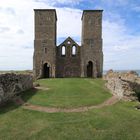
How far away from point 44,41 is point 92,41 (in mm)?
10452

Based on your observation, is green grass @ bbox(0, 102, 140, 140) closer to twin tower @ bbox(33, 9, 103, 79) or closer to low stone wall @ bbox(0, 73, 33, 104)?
low stone wall @ bbox(0, 73, 33, 104)

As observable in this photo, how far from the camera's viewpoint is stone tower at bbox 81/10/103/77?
45969mm

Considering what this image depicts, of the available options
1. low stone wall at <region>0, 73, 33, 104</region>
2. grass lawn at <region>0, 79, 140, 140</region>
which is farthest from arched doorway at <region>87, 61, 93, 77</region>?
grass lawn at <region>0, 79, 140, 140</region>

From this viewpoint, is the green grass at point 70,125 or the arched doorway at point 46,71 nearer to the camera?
the green grass at point 70,125

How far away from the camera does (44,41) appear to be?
46.0 m

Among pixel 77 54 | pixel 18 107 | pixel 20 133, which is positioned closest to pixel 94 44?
pixel 77 54

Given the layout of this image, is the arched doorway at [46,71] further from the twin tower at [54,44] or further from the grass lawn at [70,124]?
the grass lawn at [70,124]

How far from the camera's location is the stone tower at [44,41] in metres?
45.9

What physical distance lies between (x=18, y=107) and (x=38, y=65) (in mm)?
31019

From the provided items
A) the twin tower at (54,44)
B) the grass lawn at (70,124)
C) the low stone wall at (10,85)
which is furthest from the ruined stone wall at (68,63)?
the grass lawn at (70,124)

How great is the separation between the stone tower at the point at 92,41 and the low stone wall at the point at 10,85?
80.9 feet

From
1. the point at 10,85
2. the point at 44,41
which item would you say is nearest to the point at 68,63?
the point at 44,41

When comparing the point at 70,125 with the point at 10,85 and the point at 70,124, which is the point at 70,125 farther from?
the point at 10,85

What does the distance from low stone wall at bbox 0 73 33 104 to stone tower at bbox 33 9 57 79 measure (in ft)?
75.1
